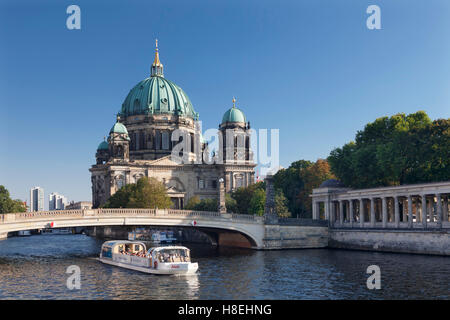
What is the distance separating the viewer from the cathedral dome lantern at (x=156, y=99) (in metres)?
147

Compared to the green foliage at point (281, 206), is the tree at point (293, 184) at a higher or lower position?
higher

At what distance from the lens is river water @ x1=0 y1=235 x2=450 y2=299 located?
123ft

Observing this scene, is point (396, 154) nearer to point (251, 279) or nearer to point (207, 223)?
point (207, 223)

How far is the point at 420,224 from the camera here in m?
64.1

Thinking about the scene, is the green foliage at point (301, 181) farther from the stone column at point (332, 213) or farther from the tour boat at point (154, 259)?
the tour boat at point (154, 259)

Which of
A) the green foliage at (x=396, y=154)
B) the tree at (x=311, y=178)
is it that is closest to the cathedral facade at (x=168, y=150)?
the tree at (x=311, y=178)

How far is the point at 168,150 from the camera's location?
146125mm

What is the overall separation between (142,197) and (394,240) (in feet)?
160

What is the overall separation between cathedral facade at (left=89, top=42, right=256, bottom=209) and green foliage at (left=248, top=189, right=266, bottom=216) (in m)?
33.6

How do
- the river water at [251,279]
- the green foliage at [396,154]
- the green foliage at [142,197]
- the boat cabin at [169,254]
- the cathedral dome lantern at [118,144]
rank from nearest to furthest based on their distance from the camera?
the river water at [251,279] < the boat cabin at [169,254] < the green foliage at [396,154] < the green foliage at [142,197] < the cathedral dome lantern at [118,144]

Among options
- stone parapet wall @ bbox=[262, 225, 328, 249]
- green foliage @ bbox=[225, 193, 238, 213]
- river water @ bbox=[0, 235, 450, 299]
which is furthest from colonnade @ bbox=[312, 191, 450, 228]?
green foliage @ bbox=[225, 193, 238, 213]

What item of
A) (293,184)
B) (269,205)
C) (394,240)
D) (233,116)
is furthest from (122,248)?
(233,116)

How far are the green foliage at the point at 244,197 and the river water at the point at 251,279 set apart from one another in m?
44.6
